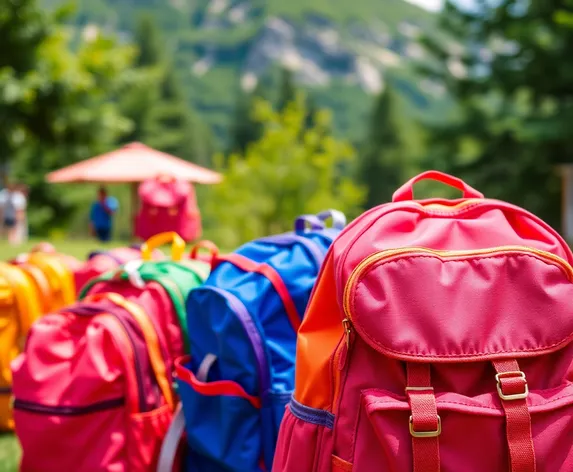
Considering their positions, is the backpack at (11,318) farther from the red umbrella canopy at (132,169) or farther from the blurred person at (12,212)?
the blurred person at (12,212)

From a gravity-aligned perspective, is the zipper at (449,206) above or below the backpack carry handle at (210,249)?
above

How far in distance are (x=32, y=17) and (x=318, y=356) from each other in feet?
54.8

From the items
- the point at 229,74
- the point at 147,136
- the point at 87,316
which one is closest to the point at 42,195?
the point at 147,136

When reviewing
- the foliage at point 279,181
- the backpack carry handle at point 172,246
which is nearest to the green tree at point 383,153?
the foliage at point 279,181

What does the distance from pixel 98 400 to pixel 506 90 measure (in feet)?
52.0

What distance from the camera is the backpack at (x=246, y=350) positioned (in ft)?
6.96

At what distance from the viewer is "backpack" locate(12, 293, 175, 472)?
2.34m

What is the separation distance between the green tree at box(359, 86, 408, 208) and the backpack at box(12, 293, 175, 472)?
139 ft

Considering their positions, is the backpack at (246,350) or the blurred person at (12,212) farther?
the blurred person at (12,212)

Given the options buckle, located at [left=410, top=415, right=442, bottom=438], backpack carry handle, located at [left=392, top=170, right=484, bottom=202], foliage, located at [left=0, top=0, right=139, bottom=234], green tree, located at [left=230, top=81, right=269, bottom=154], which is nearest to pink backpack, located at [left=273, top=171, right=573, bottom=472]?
buckle, located at [left=410, top=415, right=442, bottom=438]

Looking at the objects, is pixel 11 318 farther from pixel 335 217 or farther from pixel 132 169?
pixel 132 169

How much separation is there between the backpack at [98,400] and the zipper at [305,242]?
0.51 metres

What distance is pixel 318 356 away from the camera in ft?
5.55

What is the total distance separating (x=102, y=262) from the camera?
327cm
